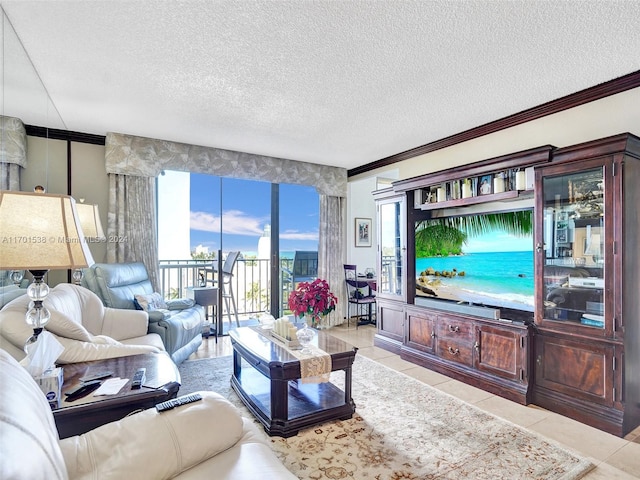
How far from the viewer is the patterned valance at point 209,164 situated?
4016 mm

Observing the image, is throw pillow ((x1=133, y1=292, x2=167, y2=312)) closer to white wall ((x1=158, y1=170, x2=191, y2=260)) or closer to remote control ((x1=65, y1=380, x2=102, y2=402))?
white wall ((x1=158, y1=170, x2=191, y2=260))

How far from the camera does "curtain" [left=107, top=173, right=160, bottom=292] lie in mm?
4012

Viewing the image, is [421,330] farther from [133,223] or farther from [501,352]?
[133,223]

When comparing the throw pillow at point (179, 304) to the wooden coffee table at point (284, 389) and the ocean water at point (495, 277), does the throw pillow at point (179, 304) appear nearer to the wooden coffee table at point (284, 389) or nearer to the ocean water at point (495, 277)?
the wooden coffee table at point (284, 389)

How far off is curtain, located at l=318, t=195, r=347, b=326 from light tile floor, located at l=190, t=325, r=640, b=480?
76.9 inches

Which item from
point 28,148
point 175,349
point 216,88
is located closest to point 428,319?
point 175,349

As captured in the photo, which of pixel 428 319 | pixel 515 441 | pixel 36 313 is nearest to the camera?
pixel 36 313

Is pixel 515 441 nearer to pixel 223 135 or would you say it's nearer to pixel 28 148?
pixel 223 135

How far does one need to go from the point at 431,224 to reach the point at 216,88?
2.66 m

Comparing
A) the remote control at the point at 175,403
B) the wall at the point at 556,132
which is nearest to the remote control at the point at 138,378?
the remote control at the point at 175,403

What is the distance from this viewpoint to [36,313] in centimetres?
146

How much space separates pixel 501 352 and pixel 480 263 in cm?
87

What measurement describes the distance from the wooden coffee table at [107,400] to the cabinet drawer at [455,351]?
2.60 m

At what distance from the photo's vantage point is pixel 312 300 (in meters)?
2.76
